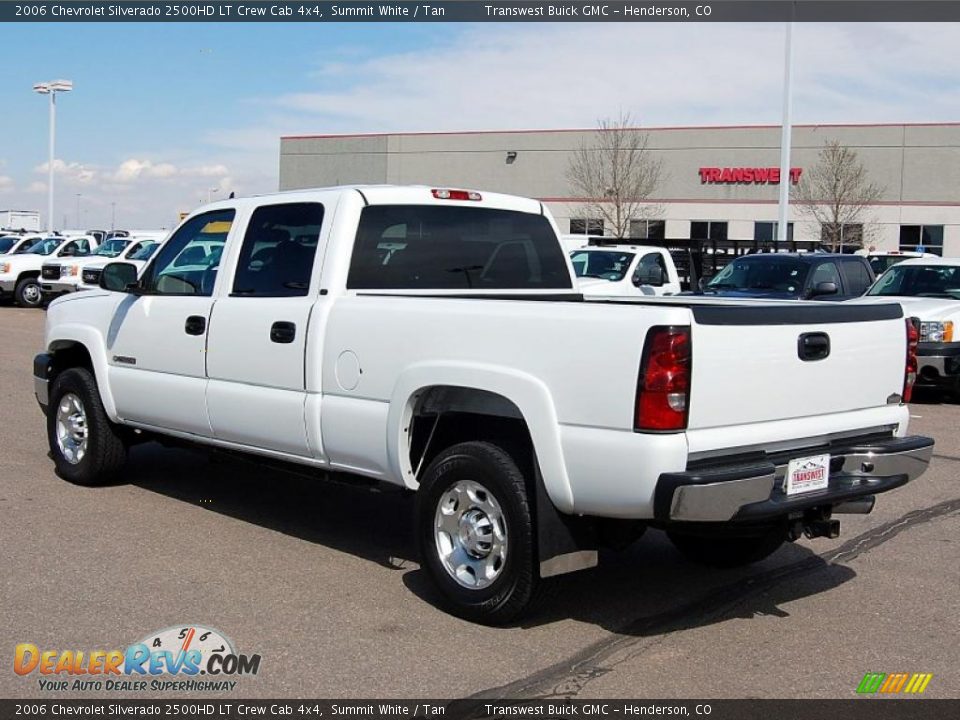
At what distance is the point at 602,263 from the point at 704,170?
3436cm

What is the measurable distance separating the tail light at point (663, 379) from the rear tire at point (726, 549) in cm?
166

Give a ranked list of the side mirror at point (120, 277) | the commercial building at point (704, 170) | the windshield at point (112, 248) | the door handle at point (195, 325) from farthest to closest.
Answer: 1. the commercial building at point (704, 170)
2. the windshield at point (112, 248)
3. the side mirror at point (120, 277)
4. the door handle at point (195, 325)

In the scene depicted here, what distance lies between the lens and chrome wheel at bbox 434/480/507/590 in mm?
5367

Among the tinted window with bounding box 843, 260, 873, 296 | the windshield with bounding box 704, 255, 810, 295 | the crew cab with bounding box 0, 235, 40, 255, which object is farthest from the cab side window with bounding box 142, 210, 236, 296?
the crew cab with bounding box 0, 235, 40, 255

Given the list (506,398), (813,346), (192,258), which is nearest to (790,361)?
(813,346)

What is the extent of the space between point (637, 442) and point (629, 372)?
290 millimetres

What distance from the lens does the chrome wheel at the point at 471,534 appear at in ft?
17.6

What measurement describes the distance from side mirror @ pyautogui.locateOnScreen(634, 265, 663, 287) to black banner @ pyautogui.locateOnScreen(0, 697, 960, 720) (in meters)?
14.8

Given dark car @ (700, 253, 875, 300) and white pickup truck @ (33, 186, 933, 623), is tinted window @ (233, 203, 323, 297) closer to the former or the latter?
white pickup truck @ (33, 186, 933, 623)

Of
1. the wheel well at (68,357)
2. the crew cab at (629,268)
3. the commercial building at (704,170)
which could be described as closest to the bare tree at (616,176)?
the commercial building at (704,170)

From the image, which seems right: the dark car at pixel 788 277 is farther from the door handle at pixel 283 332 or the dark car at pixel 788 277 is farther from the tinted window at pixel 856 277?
the door handle at pixel 283 332

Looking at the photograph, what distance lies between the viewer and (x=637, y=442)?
4.73 m

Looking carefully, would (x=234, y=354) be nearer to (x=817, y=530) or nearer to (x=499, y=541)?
(x=499, y=541)

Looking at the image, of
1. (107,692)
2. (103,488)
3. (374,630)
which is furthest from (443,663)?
(103,488)
